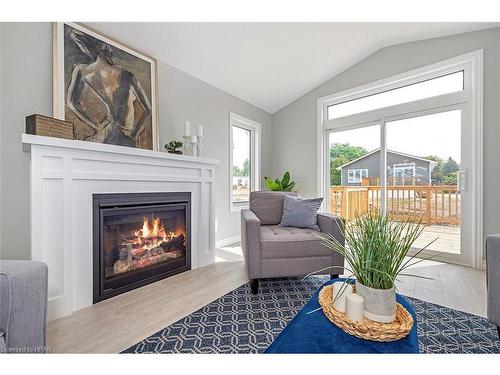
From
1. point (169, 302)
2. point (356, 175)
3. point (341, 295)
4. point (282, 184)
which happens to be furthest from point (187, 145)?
point (356, 175)

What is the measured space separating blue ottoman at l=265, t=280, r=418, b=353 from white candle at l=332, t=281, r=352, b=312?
0.22ft

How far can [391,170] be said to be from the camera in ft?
10.8

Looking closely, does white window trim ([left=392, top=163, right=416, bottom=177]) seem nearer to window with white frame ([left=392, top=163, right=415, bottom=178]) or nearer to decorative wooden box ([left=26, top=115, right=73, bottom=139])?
window with white frame ([left=392, top=163, right=415, bottom=178])

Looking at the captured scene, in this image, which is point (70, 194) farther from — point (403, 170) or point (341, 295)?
point (403, 170)

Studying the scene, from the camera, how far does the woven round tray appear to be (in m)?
0.78

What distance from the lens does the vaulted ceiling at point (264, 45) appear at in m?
2.33

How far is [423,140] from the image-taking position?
9.96ft

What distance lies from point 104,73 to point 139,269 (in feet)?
5.80

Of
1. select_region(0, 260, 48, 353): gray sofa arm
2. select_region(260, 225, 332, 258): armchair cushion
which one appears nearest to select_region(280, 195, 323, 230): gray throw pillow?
select_region(260, 225, 332, 258): armchair cushion

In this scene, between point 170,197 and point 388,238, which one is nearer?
point 388,238

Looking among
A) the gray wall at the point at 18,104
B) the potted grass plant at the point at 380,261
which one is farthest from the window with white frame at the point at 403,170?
the gray wall at the point at 18,104
